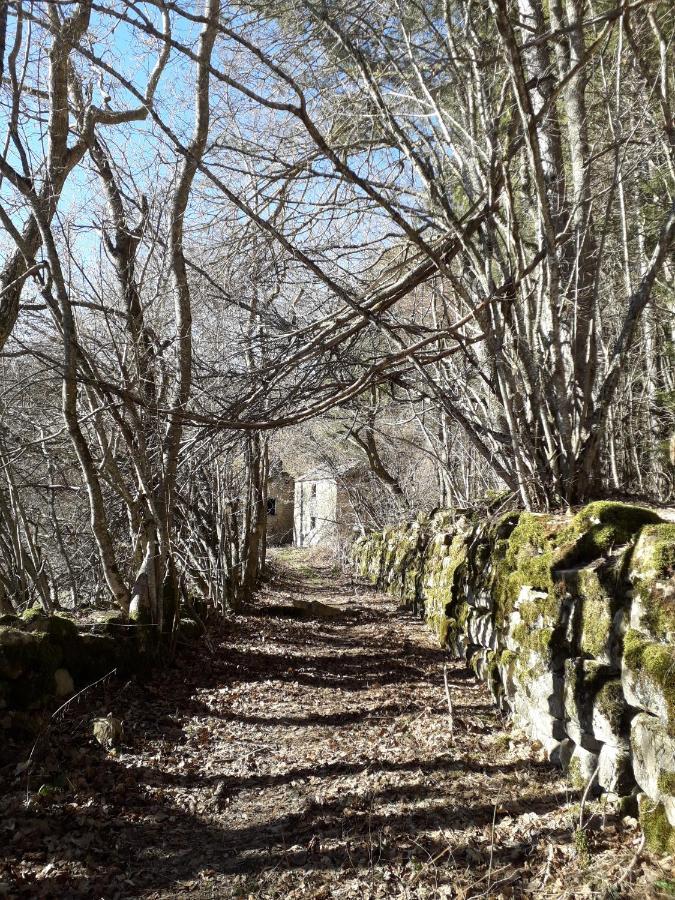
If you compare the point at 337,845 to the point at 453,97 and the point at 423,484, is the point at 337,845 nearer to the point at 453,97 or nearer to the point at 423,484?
the point at 453,97

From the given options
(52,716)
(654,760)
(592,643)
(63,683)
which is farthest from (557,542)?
(63,683)

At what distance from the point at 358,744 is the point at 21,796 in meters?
2.24

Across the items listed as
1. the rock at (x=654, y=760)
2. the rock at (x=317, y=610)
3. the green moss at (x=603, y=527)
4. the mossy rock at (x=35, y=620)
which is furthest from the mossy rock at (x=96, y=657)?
the rock at (x=317, y=610)

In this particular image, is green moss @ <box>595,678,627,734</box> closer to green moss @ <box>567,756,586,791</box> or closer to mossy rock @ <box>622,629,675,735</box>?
mossy rock @ <box>622,629,675,735</box>

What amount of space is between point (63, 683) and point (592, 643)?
3.88 meters

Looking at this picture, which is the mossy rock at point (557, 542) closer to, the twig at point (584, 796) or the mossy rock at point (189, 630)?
the twig at point (584, 796)

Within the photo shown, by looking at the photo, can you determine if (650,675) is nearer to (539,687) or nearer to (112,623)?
(539,687)

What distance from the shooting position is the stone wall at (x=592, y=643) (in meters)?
2.83

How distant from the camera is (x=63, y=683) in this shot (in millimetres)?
4762

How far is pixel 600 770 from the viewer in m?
3.34

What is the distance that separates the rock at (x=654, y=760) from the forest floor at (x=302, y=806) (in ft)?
0.83

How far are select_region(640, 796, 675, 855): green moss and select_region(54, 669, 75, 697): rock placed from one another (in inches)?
157

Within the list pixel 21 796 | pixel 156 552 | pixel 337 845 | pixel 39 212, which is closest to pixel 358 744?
pixel 337 845

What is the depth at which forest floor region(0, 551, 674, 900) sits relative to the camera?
296 cm
